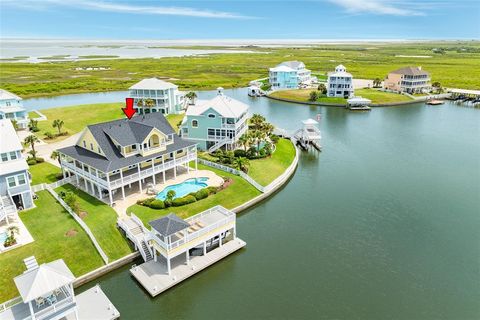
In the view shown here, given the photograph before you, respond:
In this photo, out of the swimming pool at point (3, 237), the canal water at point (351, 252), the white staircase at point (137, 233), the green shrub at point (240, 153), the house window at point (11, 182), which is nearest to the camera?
the canal water at point (351, 252)

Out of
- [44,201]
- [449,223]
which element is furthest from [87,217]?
[449,223]

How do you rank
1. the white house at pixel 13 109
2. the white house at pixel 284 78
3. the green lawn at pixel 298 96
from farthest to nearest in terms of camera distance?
1. the white house at pixel 284 78
2. the green lawn at pixel 298 96
3. the white house at pixel 13 109

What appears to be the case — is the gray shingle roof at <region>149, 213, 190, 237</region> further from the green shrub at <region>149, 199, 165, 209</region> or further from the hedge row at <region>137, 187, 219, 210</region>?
the hedge row at <region>137, 187, 219, 210</region>

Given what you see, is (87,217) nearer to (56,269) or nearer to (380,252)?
(56,269)

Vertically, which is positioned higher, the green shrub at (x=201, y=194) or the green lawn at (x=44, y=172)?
the green lawn at (x=44, y=172)

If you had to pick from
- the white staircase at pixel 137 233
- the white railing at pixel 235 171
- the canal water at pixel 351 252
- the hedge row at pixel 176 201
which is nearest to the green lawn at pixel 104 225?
the white staircase at pixel 137 233

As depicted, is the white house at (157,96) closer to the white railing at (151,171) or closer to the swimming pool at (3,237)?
the white railing at (151,171)
